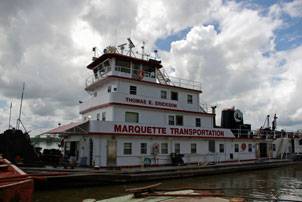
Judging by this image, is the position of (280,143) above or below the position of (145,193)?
above

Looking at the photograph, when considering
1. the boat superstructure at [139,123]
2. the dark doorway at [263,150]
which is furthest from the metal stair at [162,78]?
the dark doorway at [263,150]

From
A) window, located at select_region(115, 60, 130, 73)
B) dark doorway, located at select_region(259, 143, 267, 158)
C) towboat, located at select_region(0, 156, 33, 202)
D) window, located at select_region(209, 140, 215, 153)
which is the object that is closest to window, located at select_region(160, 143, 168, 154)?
window, located at select_region(209, 140, 215, 153)

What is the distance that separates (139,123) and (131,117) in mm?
776

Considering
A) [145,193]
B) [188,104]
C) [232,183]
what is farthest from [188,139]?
[145,193]

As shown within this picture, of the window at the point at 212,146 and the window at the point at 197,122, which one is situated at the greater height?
the window at the point at 197,122

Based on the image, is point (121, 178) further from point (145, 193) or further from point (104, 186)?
point (145, 193)

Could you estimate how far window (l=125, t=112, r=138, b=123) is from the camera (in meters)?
21.8

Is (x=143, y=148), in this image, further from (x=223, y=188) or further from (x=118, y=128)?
(x=223, y=188)

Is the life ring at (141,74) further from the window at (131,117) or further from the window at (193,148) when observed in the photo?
the window at (193,148)

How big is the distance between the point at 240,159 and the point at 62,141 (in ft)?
55.1

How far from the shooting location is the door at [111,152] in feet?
66.1

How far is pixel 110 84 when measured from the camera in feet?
74.4

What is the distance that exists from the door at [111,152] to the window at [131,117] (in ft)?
6.59

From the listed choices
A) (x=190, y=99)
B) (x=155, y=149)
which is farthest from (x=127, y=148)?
(x=190, y=99)
